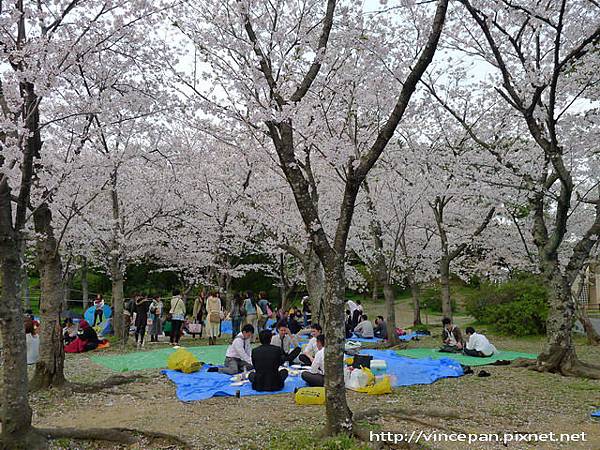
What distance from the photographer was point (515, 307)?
46.8ft

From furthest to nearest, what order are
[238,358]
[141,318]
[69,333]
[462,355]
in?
[141,318] → [69,333] → [462,355] → [238,358]

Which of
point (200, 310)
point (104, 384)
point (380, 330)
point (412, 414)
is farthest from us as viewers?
point (200, 310)

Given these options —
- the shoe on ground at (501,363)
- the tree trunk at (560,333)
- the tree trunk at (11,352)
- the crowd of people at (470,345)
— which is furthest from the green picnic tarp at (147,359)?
the tree trunk at (560,333)

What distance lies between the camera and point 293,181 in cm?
492

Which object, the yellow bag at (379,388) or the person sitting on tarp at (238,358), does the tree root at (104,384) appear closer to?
the person sitting on tarp at (238,358)

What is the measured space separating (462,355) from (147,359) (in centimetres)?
650

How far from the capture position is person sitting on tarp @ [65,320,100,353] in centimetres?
1117

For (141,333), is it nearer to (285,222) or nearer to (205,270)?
(285,222)

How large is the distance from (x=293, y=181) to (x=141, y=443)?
2909 mm

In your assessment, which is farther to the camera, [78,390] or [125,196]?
[125,196]

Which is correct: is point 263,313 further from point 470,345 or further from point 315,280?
point 470,345

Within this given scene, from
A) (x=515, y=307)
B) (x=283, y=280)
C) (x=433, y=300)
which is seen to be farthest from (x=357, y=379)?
(x=433, y=300)

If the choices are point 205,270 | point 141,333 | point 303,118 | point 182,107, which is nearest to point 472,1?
point 303,118

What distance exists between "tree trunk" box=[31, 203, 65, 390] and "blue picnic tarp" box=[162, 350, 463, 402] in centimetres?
174
